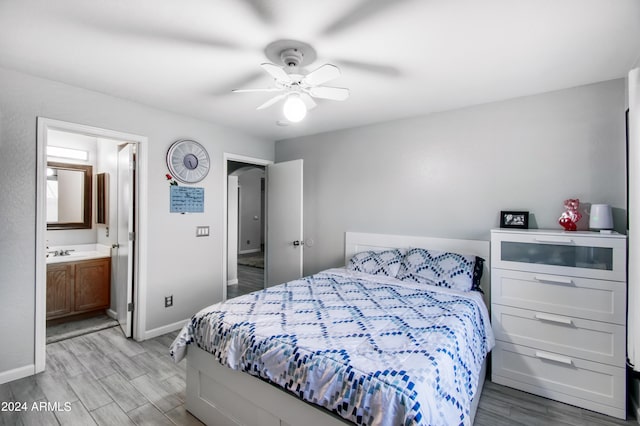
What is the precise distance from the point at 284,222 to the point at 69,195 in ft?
9.40

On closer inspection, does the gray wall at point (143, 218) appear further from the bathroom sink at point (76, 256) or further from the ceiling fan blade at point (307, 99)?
the ceiling fan blade at point (307, 99)

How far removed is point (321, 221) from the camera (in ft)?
13.6

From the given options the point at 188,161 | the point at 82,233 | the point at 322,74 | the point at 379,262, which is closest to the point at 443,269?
the point at 379,262

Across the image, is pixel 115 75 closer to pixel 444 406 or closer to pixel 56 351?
pixel 56 351

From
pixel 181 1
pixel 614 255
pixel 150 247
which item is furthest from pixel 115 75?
pixel 614 255

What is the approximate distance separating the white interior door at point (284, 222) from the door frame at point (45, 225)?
1.61 m

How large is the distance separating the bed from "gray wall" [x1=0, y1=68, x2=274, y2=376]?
1.46 m

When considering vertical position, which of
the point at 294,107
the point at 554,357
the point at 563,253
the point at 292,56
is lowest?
the point at 554,357

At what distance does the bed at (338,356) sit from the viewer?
129cm

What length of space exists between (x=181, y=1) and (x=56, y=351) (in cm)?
330

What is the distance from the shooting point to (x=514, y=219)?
8.85 feet

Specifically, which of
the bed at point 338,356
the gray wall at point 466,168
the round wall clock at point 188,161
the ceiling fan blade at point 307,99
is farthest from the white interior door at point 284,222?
the ceiling fan blade at point 307,99

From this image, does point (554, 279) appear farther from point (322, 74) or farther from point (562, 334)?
point (322, 74)

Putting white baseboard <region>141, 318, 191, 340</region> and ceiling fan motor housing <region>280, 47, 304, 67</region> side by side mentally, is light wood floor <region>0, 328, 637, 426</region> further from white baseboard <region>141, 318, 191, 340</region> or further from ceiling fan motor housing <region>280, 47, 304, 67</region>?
ceiling fan motor housing <region>280, 47, 304, 67</region>
